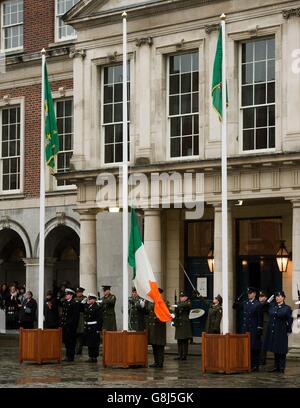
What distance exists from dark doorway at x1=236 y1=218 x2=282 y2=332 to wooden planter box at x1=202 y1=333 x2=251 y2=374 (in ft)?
25.2

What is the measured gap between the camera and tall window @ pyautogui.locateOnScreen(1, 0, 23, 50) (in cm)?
3894

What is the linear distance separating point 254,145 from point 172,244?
5209 millimetres

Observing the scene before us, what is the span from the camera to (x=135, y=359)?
25.5 m

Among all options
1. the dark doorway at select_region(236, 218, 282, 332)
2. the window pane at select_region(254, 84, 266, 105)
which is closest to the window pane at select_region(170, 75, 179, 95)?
the window pane at select_region(254, 84, 266, 105)

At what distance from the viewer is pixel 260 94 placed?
30.0m

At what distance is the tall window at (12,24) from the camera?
3894 cm

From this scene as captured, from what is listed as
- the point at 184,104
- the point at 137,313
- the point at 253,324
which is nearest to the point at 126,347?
the point at 253,324

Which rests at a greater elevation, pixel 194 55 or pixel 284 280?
pixel 194 55

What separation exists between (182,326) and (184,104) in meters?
6.54

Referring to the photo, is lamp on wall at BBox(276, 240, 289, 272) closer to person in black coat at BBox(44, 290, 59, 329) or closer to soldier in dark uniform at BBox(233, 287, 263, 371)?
soldier in dark uniform at BBox(233, 287, 263, 371)
